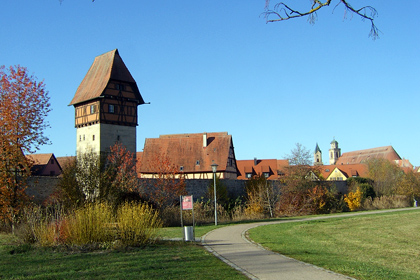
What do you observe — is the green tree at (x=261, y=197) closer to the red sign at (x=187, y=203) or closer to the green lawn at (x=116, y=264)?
the red sign at (x=187, y=203)

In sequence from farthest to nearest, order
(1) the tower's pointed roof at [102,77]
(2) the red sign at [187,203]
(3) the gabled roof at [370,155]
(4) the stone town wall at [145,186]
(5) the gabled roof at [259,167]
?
(3) the gabled roof at [370,155] < (5) the gabled roof at [259,167] < (1) the tower's pointed roof at [102,77] < (4) the stone town wall at [145,186] < (2) the red sign at [187,203]

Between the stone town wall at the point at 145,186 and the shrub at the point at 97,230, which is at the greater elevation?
the stone town wall at the point at 145,186

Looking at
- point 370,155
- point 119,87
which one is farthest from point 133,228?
point 370,155

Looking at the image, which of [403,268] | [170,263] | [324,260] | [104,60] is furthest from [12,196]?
[104,60]

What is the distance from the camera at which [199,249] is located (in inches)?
496

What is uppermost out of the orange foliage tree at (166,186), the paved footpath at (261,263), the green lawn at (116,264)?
the orange foliage tree at (166,186)

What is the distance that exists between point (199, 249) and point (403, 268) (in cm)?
531

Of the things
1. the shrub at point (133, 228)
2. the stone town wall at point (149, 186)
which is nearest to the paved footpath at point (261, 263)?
the shrub at point (133, 228)

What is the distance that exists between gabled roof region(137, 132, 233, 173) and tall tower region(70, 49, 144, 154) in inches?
376

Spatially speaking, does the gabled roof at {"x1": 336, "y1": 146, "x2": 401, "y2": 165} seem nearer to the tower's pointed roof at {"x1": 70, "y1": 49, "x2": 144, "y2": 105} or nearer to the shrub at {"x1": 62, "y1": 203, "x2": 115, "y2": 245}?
the tower's pointed roof at {"x1": 70, "y1": 49, "x2": 144, "y2": 105}

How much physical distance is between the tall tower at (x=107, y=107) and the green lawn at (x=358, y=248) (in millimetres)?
27080

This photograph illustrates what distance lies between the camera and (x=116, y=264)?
9.92m

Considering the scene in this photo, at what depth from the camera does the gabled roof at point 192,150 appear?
54062 millimetres

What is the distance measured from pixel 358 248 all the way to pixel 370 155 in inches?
4506
